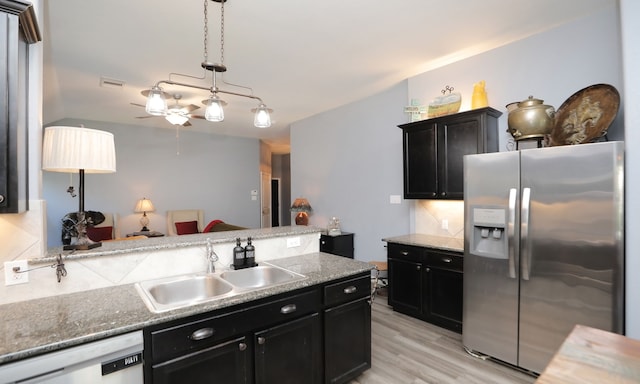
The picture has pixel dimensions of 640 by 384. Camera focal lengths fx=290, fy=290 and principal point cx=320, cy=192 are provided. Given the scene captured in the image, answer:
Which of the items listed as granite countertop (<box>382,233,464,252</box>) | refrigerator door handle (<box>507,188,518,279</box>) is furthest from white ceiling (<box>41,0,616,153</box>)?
granite countertop (<box>382,233,464,252</box>)

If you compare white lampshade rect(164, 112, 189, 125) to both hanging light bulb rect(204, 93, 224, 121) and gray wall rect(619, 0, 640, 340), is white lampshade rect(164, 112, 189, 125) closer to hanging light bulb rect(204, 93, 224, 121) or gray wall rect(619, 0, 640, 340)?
hanging light bulb rect(204, 93, 224, 121)

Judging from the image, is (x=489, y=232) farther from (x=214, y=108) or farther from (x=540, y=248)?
(x=214, y=108)

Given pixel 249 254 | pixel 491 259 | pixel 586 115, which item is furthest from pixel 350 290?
pixel 586 115

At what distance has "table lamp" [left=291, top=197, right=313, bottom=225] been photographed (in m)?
5.69

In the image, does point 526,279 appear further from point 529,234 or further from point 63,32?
point 63,32

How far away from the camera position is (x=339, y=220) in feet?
16.9

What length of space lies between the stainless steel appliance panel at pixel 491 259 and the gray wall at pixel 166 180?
231 inches

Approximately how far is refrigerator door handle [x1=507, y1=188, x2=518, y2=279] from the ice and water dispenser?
3 centimetres

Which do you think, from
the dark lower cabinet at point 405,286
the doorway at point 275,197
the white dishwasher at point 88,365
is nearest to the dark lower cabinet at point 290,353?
the white dishwasher at point 88,365

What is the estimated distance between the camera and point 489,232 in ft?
8.13

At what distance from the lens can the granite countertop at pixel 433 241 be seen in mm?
2967

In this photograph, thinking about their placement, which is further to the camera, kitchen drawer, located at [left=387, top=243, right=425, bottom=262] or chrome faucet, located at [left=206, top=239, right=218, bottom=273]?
kitchen drawer, located at [left=387, top=243, right=425, bottom=262]

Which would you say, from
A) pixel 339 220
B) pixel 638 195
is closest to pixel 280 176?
pixel 339 220

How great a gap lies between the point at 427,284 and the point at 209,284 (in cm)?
227
